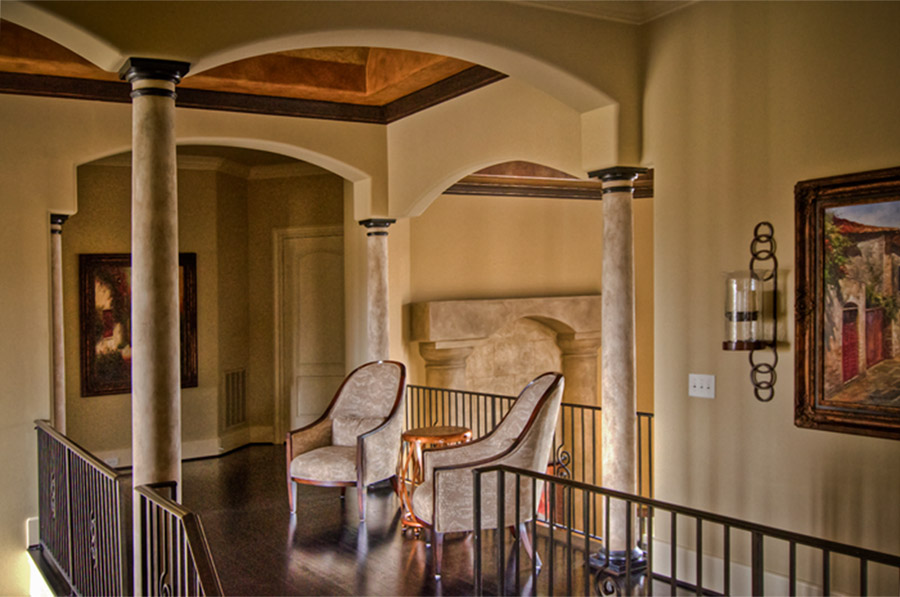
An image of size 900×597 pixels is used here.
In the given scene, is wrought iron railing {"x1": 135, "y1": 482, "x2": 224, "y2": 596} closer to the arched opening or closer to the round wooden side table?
the round wooden side table

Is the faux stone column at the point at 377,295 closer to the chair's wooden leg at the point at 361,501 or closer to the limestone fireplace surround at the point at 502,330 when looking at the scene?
the limestone fireplace surround at the point at 502,330

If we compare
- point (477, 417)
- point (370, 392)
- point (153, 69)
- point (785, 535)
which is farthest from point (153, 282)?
point (477, 417)

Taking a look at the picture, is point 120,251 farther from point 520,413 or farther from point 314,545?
point 520,413

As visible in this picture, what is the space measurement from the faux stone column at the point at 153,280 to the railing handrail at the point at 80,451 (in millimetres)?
191

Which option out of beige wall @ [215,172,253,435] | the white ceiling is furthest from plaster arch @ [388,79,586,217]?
beige wall @ [215,172,253,435]

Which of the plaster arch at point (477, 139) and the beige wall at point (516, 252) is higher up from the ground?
the plaster arch at point (477, 139)

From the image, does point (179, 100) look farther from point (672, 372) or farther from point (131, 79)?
point (672, 372)

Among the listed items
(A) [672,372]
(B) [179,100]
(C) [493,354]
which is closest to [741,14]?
(A) [672,372]

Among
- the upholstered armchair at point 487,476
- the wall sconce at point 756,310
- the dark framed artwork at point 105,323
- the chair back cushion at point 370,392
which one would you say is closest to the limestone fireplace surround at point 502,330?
the chair back cushion at point 370,392

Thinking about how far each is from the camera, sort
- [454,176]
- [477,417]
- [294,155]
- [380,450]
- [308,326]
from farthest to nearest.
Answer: [308,326]
[294,155]
[477,417]
[454,176]
[380,450]

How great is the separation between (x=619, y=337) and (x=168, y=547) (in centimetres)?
273

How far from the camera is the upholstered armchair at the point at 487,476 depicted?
4.62 metres

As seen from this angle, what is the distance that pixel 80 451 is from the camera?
14.1ft

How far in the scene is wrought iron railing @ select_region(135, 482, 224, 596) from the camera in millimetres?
2756
